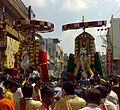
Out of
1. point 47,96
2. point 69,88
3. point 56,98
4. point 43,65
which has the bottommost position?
point 56,98

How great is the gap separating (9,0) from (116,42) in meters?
36.2

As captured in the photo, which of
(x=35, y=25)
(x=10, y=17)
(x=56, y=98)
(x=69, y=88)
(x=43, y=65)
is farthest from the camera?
(x=10, y=17)

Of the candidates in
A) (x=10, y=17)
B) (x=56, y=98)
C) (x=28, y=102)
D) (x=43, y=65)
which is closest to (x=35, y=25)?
(x=43, y=65)

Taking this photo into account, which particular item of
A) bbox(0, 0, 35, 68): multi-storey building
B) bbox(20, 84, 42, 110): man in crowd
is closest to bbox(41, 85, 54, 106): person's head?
bbox(20, 84, 42, 110): man in crowd

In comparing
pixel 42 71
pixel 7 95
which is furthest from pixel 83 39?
pixel 7 95

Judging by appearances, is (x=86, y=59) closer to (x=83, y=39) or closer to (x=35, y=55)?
(x=83, y=39)

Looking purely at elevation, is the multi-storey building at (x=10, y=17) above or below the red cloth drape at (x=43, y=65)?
above

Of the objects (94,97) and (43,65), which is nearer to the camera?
(94,97)

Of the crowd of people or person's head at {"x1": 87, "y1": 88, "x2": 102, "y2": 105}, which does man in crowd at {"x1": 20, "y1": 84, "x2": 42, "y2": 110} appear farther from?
person's head at {"x1": 87, "y1": 88, "x2": 102, "y2": 105}

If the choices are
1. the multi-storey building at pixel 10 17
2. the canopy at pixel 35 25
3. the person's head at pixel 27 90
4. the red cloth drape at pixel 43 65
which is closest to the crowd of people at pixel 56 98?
the person's head at pixel 27 90

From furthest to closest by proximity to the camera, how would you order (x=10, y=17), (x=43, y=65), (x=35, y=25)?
(x=10, y=17) < (x=35, y=25) < (x=43, y=65)

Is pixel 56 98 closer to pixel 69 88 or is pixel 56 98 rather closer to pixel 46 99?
pixel 69 88

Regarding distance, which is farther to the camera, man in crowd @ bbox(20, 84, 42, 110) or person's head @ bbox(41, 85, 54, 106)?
man in crowd @ bbox(20, 84, 42, 110)

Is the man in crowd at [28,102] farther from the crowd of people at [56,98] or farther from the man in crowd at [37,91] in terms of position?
the man in crowd at [37,91]
